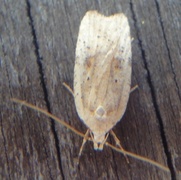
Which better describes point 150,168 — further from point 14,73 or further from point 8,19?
point 8,19

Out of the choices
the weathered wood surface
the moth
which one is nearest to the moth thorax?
the moth

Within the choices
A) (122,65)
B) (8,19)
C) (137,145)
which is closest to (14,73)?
(8,19)

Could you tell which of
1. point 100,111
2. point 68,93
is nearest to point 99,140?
point 100,111

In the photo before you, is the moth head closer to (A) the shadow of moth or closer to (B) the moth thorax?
(A) the shadow of moth

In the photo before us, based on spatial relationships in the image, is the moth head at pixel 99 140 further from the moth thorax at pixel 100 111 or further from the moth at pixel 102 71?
the moth thorax at pixel 100 111

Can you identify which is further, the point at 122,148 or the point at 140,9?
the point at 140,9

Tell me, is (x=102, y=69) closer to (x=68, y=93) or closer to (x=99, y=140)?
(x=68, y=93)

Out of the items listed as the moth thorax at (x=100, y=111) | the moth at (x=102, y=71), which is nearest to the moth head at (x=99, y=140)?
the moth at (x=102, y=71)
